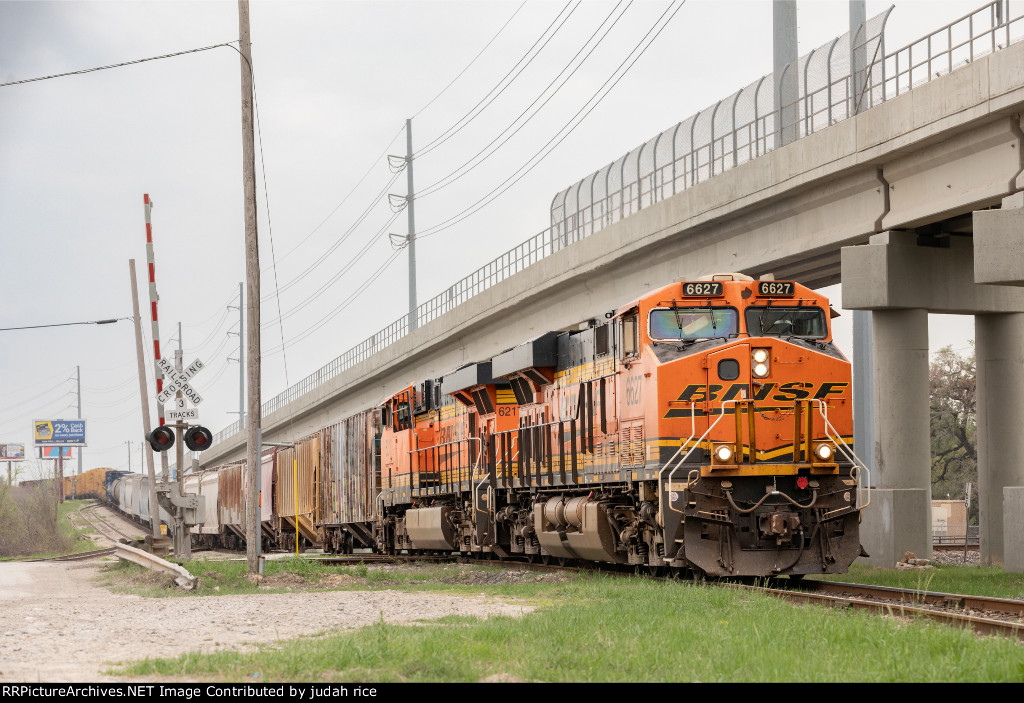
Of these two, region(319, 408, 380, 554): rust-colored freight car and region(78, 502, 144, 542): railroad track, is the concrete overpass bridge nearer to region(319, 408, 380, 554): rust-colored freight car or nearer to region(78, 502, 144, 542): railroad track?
region(319, 408, 380, 554): rust-colored freight car

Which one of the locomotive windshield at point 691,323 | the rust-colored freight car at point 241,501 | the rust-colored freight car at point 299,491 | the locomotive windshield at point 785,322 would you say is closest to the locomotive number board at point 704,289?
the locomotive windshield at point 691,323

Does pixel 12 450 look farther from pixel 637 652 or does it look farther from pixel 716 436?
pixel 637 652

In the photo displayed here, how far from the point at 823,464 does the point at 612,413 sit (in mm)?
3018

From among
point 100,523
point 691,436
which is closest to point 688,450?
point 691,436

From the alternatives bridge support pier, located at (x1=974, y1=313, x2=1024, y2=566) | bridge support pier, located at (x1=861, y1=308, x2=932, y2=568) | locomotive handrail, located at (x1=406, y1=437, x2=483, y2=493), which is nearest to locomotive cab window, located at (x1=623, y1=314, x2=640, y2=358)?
locomotive handrail, located at (x1=406, y1=437, x2=483, y2=493)

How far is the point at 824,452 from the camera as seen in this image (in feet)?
48.1

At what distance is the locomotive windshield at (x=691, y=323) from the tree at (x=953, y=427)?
3952 cm

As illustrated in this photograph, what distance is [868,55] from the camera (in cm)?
2033

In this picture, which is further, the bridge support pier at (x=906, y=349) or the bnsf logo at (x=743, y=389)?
the bridge support pier at (x=906, y=349)

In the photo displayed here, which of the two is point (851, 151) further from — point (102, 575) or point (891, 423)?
point (102, 575)

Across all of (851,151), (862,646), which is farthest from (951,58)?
(862,646)

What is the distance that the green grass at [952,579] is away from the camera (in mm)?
15156

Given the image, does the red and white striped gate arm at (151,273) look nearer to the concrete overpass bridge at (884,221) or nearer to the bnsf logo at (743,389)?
the concrete overpass bridge at (884,221)

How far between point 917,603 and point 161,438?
1496cm
